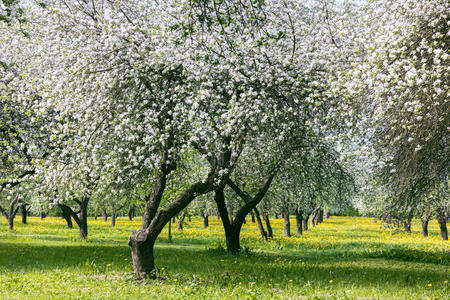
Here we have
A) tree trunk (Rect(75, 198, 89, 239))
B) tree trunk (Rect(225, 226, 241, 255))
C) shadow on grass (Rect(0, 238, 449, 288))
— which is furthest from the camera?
tree trunk (Rect(75, 198, 89, 239))

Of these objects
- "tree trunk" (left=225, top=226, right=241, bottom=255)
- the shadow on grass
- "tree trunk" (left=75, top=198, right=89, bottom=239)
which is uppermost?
"tree trunk" (left=75, top=198, right=89, bottom=239)

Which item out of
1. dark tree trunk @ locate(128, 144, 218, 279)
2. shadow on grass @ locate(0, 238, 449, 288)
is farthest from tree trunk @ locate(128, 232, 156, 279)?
shadow on grass @ locate(0, 238, 449, 288)

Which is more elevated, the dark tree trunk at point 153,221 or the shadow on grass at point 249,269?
the dark tree trunk at point 153,221

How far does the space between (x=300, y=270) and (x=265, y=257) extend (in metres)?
3.63

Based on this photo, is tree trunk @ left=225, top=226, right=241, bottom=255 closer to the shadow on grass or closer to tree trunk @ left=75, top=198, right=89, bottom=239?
the shadow on grass

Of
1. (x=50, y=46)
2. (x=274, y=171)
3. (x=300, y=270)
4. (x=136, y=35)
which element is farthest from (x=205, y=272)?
(x=50, y=46)

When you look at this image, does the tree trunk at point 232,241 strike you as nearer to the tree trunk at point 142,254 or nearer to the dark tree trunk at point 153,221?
the dark tree trunk at point 153,221

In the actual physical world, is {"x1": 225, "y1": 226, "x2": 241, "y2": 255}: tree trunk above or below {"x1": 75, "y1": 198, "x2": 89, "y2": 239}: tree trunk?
below

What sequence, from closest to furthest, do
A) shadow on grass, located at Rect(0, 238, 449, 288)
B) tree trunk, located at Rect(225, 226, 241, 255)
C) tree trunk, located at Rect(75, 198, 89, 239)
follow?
shadow on grass, located at Rect(0, 238, 449, 288) < tree trunk, located at Rect(225, 226, 241, 255) < tree trunk, located at Rect(75, 198, 89, 239)

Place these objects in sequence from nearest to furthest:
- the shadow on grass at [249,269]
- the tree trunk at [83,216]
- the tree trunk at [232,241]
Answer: the shadow on grass at [249,269]
the tree trunk at [232,241]
the tree trunk at [83,216]

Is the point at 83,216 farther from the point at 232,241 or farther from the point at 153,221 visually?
the point at 153,221

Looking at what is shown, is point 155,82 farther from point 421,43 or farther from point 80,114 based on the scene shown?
point 421,43

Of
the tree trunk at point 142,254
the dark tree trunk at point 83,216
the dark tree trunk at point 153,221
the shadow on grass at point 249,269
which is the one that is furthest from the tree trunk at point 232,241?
the dark tree trunk at point 83,216

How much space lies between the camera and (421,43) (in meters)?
7.77
